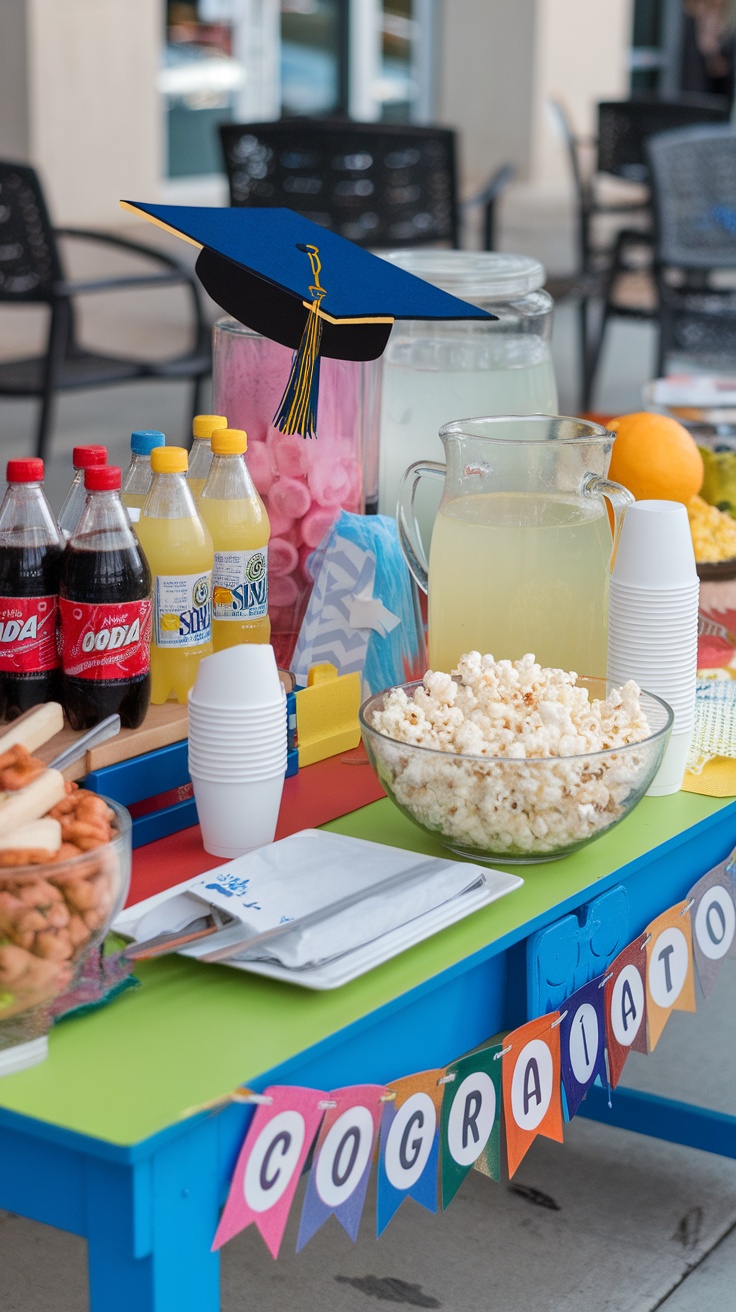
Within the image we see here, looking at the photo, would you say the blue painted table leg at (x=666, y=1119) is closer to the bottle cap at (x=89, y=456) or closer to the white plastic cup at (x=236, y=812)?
the white plastic cup at (x=236, y=812)

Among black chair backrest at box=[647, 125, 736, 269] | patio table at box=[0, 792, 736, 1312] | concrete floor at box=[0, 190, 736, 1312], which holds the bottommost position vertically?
concrete floor at box=[0, 190, 736, 1312]

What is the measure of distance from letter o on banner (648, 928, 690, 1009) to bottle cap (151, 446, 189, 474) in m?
0.55

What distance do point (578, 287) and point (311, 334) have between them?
3764 millimetres

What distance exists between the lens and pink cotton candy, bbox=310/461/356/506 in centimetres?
152

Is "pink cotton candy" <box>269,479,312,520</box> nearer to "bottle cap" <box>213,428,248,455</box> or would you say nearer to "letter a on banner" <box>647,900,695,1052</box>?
"bottle cap" <box>213,428,248,455</box>

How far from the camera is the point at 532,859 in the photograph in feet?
3.85

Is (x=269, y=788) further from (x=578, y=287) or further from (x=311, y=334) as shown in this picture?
(x=578, y=287)

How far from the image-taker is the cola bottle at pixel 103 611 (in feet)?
3.88

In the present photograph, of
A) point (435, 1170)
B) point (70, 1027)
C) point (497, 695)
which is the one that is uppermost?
point (497, 695)

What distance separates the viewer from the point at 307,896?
3.50 feet

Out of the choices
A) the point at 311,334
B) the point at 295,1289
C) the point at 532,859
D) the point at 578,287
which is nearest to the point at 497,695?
the point at 532,859

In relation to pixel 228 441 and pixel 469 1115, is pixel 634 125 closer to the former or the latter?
pixel 228 441

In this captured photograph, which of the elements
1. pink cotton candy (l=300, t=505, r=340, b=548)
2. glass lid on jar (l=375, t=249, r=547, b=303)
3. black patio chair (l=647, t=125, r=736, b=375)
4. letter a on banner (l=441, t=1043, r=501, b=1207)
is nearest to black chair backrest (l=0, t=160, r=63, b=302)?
black patio chair (l=647, t=125, r=736, b=375)

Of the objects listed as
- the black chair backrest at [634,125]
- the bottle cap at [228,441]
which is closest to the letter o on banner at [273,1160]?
the bottle cap at [228,441]
